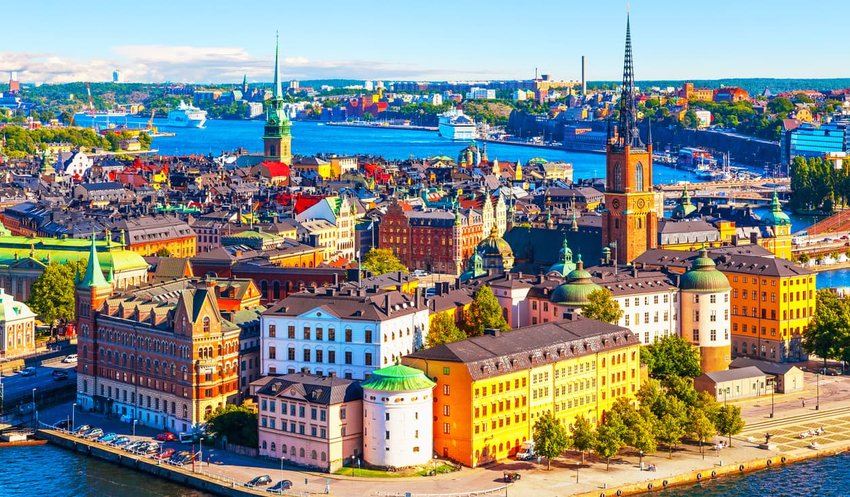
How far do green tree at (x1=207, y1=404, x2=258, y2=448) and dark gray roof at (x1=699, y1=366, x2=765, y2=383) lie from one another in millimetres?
23077

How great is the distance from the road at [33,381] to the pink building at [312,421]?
16.9m

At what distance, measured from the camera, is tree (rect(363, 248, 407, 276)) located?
102 meters

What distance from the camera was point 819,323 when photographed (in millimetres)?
81312

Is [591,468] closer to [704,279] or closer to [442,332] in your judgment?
[442,332]

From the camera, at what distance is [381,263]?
10469 cm

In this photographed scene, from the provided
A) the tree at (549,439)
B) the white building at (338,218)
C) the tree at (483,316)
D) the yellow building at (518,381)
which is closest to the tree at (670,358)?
the yellow building at (518,381)

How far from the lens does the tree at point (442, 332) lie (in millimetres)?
72062

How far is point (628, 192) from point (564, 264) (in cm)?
817

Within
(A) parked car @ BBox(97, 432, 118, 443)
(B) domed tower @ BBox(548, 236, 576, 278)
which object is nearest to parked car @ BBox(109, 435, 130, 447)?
(A) parked car @ BBox(97, 432, 118, 443)

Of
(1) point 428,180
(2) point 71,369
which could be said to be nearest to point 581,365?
(2) point 71,369

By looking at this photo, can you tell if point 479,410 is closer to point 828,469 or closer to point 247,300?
point 828,469

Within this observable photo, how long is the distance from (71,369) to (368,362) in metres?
19.4

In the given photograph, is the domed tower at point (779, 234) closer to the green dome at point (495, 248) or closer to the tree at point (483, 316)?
the green dome at point (495, 248)

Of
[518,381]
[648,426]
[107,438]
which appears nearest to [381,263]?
[107,438]
